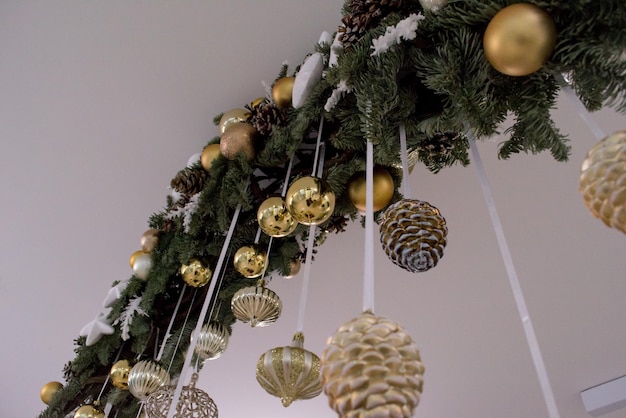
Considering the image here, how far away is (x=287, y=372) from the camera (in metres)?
0.44

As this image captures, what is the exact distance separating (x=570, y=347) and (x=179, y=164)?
1.15m

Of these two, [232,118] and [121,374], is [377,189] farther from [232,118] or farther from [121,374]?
[121,374]

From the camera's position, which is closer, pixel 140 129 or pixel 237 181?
pixel 237 181

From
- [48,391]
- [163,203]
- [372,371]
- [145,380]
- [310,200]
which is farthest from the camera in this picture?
[163,203]

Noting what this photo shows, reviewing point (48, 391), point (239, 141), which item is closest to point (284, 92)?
point (239, 141)

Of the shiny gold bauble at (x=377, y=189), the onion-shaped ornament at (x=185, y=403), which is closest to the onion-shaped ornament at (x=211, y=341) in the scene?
the onion-shaped ornament at (x=185, y=403)

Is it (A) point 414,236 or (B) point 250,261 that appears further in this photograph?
(B) point 250,261

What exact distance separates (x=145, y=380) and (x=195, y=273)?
17cm

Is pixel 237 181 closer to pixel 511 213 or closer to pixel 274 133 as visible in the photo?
pixel 274 133

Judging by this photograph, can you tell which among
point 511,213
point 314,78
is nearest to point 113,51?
point 314,78

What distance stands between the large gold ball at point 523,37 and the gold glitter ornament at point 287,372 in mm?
318

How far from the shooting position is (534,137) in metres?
0.45

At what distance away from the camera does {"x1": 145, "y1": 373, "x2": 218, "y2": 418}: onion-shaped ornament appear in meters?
0.60

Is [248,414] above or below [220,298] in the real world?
above
